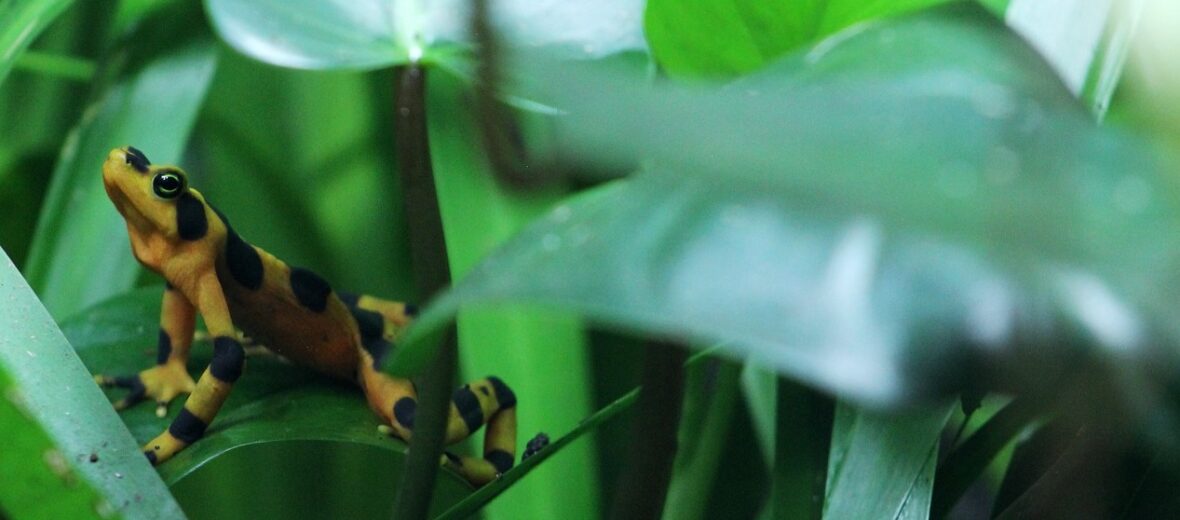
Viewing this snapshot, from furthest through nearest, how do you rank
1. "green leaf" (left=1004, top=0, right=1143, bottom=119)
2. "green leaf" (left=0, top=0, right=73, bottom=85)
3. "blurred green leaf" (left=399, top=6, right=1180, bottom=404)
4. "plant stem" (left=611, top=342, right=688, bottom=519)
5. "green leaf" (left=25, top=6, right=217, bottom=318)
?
"green leaf" (left=25, top=6, right=217, bottom=318) → "green leaf" (left=0, top=0, right=73, bottom=85) → "green leaf" (left=1004, top=0, right=1143, bottom=119) → "plant stem" (left=611, top=342, right=688, bottom=519) → "blurred green leaf" (left=399, top=6, right=1180, bottom=404)

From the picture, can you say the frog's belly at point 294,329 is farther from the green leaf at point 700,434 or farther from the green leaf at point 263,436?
the green leaf at point 700,434

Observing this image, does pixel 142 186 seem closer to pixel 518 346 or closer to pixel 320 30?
pixel 320 30

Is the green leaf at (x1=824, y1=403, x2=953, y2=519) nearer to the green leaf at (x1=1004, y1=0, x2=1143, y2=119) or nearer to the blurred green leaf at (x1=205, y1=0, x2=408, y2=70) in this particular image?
the green leaf at (x1=1004, y1=0, x2=1143, y2=119)

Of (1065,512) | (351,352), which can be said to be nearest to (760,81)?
(1065,512)

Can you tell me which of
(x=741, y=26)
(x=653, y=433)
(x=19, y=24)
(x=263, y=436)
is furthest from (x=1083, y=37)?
(x=19, y=24)

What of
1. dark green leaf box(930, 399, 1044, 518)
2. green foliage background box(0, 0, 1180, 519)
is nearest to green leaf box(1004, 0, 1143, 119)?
green foliage background box(0, 0, 1180, 519)

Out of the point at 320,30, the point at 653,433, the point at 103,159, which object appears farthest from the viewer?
the point at 103,159

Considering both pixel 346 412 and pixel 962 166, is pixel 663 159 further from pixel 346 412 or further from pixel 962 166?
pixel 346 412
